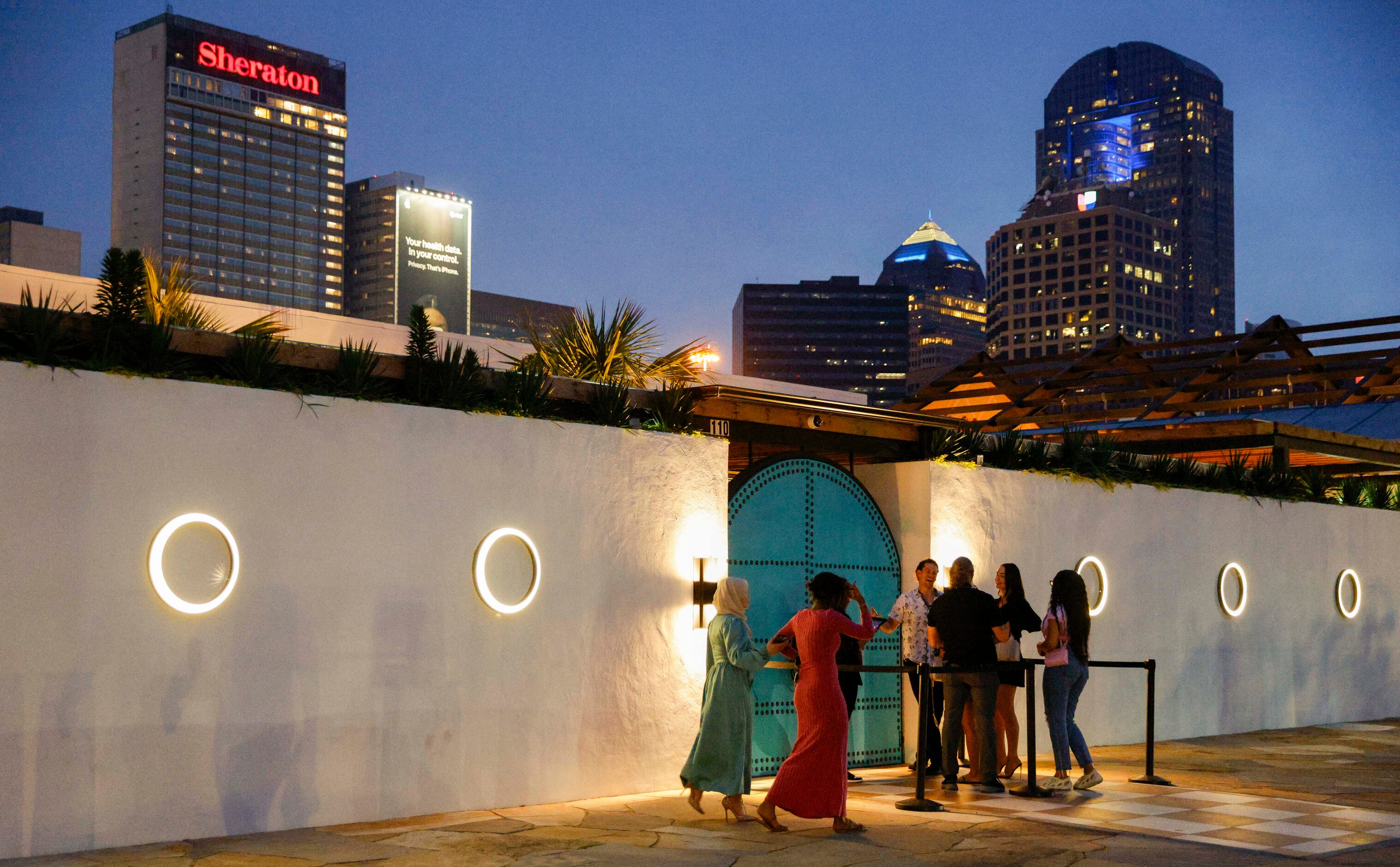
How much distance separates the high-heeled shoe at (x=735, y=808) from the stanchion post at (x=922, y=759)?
1.07 m

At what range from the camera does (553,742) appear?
27.6 ft

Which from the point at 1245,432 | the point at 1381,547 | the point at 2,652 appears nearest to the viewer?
the point at 2,652

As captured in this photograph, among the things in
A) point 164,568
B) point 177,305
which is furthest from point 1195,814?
point 177,305

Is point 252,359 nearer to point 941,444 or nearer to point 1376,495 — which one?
point 941,444

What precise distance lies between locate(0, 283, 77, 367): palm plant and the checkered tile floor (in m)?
5.58

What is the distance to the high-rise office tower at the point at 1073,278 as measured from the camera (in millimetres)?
169250

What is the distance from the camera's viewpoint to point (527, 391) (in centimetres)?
860

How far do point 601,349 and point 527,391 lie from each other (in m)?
2.23

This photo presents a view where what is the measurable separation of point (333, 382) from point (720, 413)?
3.01 metres

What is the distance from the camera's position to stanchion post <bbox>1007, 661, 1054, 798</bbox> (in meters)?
8.61

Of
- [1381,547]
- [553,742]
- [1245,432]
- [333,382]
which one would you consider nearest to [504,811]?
[553,742]

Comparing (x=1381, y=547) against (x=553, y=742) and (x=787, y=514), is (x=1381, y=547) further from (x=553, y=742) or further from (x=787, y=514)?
(x=553, y=742)

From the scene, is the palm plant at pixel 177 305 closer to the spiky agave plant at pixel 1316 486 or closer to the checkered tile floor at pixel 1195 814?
the checkered tile floor at pixel 1195 814

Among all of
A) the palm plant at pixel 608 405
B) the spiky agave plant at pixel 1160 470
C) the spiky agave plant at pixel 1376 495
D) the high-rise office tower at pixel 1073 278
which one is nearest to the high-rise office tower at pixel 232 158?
the high-rise office tower at pixel 1073 278
